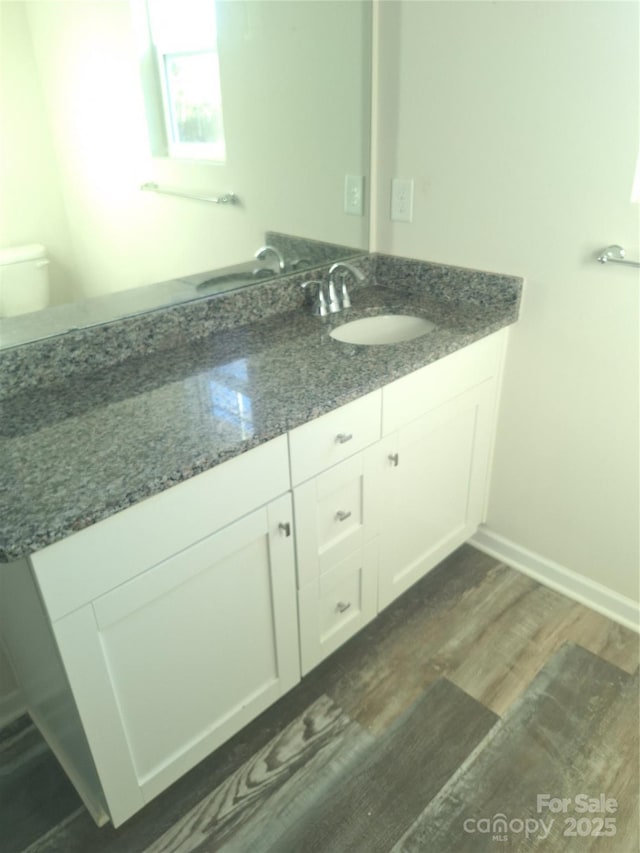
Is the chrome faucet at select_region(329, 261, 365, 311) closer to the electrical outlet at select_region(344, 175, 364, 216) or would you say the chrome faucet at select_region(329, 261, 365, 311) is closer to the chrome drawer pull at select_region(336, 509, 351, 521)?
the electrical outlet at select_region(344, 175, 364, 216)

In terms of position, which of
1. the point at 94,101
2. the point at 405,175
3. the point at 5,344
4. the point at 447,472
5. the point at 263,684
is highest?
the point at 94,101

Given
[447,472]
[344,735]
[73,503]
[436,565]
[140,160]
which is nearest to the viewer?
[73,503]

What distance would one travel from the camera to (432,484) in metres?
1.69

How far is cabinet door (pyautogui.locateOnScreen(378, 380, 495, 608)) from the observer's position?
1.54 metres

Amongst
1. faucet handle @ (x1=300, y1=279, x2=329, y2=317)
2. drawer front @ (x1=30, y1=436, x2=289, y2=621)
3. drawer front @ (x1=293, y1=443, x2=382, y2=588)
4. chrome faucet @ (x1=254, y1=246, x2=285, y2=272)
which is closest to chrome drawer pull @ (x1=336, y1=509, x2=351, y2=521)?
drawer front @ (x1=293, y1=443, x2=382, y2=588)

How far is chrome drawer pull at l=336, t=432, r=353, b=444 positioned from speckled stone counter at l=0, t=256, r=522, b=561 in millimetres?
96

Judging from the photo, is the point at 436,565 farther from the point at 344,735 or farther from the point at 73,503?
the point at 73,503

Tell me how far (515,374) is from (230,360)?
872 mm

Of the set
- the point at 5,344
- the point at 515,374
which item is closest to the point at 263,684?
the point at 5,344

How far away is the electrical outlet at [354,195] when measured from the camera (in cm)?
186

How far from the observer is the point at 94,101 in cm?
122

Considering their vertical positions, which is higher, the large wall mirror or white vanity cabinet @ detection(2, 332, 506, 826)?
the large wall mirror

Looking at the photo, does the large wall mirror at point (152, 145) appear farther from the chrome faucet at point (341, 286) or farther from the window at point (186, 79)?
the chrome faucet at point (341, 286)

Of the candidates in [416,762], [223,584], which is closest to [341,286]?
[223,584]
